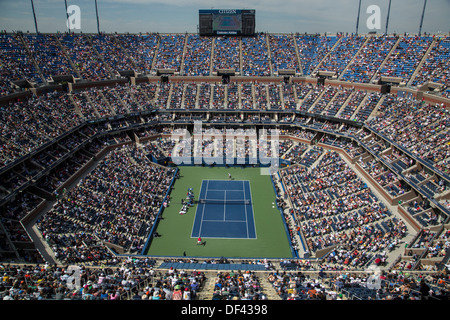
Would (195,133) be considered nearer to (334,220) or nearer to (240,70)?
(240,70)

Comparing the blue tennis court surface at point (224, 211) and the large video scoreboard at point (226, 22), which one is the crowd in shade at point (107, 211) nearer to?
the blue tennis court surface at point (224, 211)

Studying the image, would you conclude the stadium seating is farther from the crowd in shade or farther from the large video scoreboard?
the large video scoreboard

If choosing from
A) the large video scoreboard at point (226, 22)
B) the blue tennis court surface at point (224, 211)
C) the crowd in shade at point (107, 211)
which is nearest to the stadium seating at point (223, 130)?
the crowd in shade at point (107, 211)

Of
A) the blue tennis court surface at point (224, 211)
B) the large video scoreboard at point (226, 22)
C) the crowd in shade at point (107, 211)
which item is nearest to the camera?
the crowd in shade at point (107, 211)

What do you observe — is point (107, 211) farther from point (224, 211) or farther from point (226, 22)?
point (226, 22)

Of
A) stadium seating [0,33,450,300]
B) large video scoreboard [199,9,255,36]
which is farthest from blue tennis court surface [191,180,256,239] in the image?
large video scoreboard [199,9,255,36]
